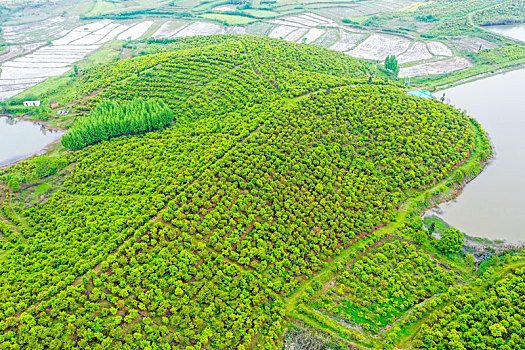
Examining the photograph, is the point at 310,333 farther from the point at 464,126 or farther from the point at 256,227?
the point at 464,126

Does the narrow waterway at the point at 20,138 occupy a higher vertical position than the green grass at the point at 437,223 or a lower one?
higher

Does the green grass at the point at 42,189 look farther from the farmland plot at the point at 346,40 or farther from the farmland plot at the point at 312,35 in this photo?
the farmland plot at the point at 346,40

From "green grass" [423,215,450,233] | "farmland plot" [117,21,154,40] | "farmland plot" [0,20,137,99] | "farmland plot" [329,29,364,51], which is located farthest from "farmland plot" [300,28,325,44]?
"green grass" [423,215,450,233]

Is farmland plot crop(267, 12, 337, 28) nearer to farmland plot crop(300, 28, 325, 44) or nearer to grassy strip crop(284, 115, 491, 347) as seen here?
farmland plot crop(300, 28, 325, 44)

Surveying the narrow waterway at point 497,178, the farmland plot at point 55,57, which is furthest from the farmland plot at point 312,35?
the farmland plot at point 55,57

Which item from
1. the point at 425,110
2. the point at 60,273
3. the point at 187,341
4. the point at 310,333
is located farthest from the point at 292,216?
the point at 425,110

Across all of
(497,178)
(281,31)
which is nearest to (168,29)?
(281,31)
